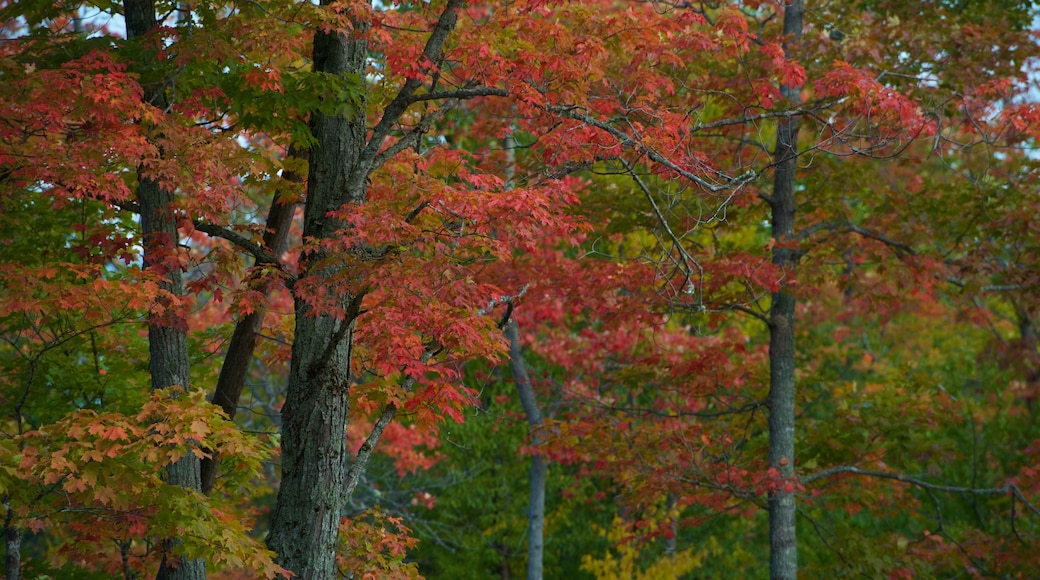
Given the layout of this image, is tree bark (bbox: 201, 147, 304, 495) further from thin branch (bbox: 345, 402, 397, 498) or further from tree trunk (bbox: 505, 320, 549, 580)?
tree trunk (bbox: 505, 320, 549, 580)

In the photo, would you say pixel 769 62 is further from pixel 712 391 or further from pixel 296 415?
pixel 296 415

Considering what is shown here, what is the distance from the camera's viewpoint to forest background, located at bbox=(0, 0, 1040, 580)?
6.65 m

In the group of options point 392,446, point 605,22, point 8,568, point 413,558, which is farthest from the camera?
point 413,558

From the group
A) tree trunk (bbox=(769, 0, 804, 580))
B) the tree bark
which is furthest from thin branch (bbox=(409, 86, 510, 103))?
tree trunk (bbox=(769, 0, 804, 580))

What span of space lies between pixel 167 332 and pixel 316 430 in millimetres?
1510

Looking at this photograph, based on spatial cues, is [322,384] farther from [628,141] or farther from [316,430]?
[628,141]

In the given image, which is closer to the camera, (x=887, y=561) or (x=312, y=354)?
(x=312, y=354)

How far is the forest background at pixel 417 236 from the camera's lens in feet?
21.8

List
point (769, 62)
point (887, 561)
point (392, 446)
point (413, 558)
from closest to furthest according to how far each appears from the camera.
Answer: point (769, 62) → point (887, 561) → point (392, 446) → point (413, 558)

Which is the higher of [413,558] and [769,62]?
[769,62]

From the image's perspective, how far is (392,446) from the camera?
1568 centimetres

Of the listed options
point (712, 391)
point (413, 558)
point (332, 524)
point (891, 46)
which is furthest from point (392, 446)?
point (891, 46)

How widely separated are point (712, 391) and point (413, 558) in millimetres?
9606

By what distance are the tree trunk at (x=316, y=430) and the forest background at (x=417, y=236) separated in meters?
0.02
